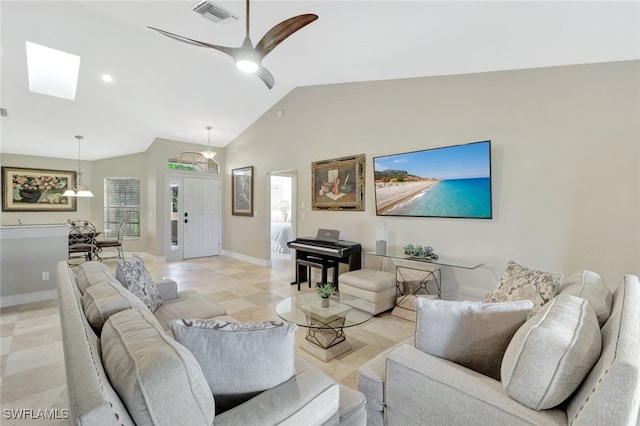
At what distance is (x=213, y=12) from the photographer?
2705 millimetres

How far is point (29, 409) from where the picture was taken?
1.89 metres

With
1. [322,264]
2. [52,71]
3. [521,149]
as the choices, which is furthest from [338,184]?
[52,71]

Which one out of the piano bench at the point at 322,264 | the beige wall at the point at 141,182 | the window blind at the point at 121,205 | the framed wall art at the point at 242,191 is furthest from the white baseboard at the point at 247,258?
the window blind at the point at 121,205

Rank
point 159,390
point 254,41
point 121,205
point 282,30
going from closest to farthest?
1. point 159,390
2. point 282,30
3. point 254,41
4. point 121,205

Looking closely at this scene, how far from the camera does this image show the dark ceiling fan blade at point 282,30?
207 cm

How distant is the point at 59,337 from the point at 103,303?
2.28m

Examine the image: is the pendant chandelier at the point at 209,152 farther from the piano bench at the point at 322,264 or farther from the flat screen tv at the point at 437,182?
the flat screen tv at the point at 437,182

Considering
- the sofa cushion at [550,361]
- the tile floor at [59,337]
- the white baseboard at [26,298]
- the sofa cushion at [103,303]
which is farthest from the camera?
the white baseboard at [26,298]

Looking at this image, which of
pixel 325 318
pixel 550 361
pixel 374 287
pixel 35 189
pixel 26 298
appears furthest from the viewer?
pixel 35 189

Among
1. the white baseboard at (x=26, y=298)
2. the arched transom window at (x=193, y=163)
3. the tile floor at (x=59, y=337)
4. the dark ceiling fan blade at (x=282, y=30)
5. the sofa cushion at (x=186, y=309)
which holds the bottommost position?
the tile floor at (x=59, y=337)

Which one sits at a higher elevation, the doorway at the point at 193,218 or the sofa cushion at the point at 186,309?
the doorway at the point at 193,218

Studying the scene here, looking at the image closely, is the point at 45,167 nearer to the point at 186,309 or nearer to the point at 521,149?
the point at 186,309

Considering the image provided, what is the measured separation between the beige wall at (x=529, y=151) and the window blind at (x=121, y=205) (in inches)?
225

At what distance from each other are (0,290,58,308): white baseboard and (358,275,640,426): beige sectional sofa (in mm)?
4328
